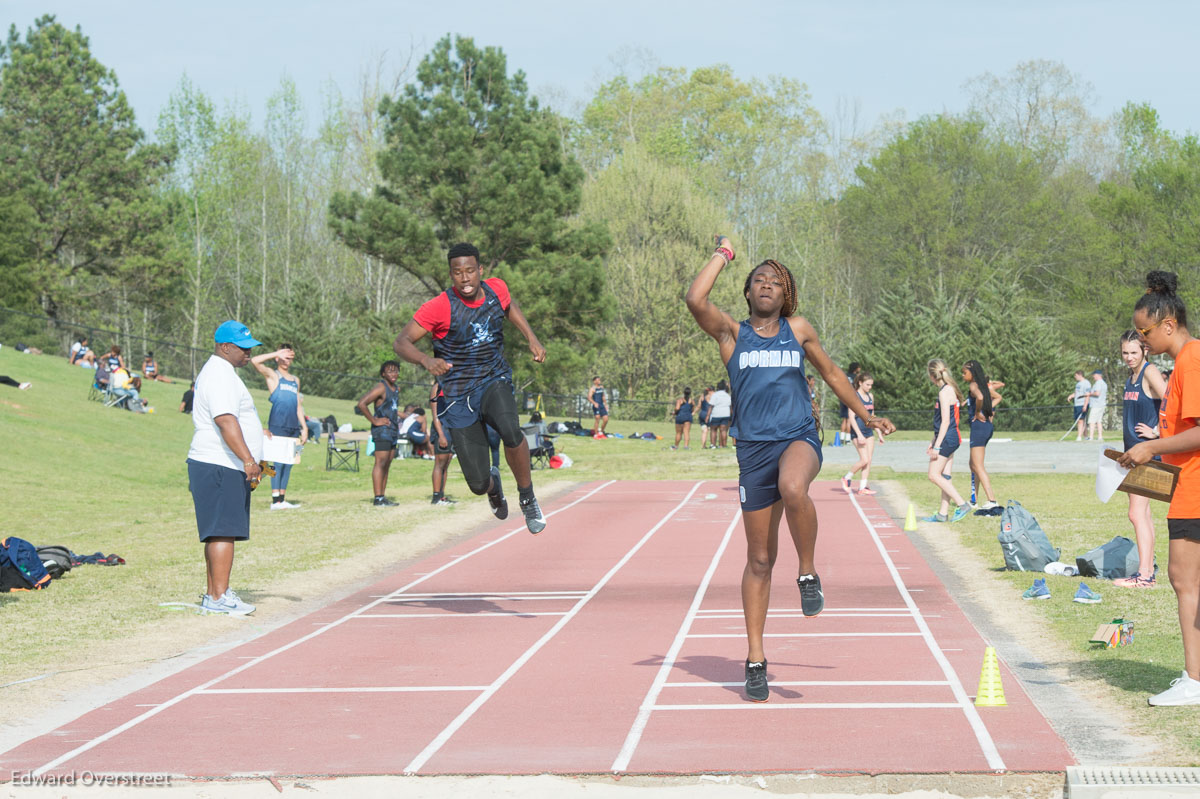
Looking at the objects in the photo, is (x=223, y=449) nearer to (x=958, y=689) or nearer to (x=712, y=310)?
(x=712, y=310)

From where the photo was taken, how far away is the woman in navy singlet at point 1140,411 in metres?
8.68

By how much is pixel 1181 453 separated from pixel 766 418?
1.96m

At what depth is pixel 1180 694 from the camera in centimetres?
591

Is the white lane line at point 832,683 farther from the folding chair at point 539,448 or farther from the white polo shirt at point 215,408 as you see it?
the folding chair at point 539,448

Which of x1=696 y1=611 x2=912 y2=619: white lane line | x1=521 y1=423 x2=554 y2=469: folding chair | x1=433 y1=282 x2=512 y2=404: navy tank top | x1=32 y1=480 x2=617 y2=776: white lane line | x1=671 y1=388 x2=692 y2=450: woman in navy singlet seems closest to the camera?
x1=32 y1=480 x2=617 y2=776: white lane line

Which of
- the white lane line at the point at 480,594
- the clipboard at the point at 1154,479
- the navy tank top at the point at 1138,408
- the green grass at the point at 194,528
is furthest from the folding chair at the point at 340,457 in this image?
the clipboard at the point at 1154,479

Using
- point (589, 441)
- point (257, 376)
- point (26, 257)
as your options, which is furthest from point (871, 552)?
point (26, 257)

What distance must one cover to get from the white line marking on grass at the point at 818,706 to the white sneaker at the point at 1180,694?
95 centimetres

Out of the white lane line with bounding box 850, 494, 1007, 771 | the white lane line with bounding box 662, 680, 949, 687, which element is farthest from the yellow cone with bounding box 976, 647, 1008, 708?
the white lane line with bounding box 662, 680, 949, 687

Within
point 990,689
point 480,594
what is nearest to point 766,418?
point 990,689

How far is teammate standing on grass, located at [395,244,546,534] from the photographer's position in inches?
344

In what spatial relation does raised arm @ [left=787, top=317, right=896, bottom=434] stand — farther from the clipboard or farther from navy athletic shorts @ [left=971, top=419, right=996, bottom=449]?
navy athletic shorts @ [left=971, top=419, right=996, bottom=449]

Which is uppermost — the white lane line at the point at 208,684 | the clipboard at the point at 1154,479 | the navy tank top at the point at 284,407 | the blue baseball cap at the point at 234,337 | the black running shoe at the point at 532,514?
the blue baseball cap at the point at 234,337

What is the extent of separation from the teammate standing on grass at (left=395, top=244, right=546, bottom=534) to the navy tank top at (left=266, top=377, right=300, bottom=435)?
732cm
